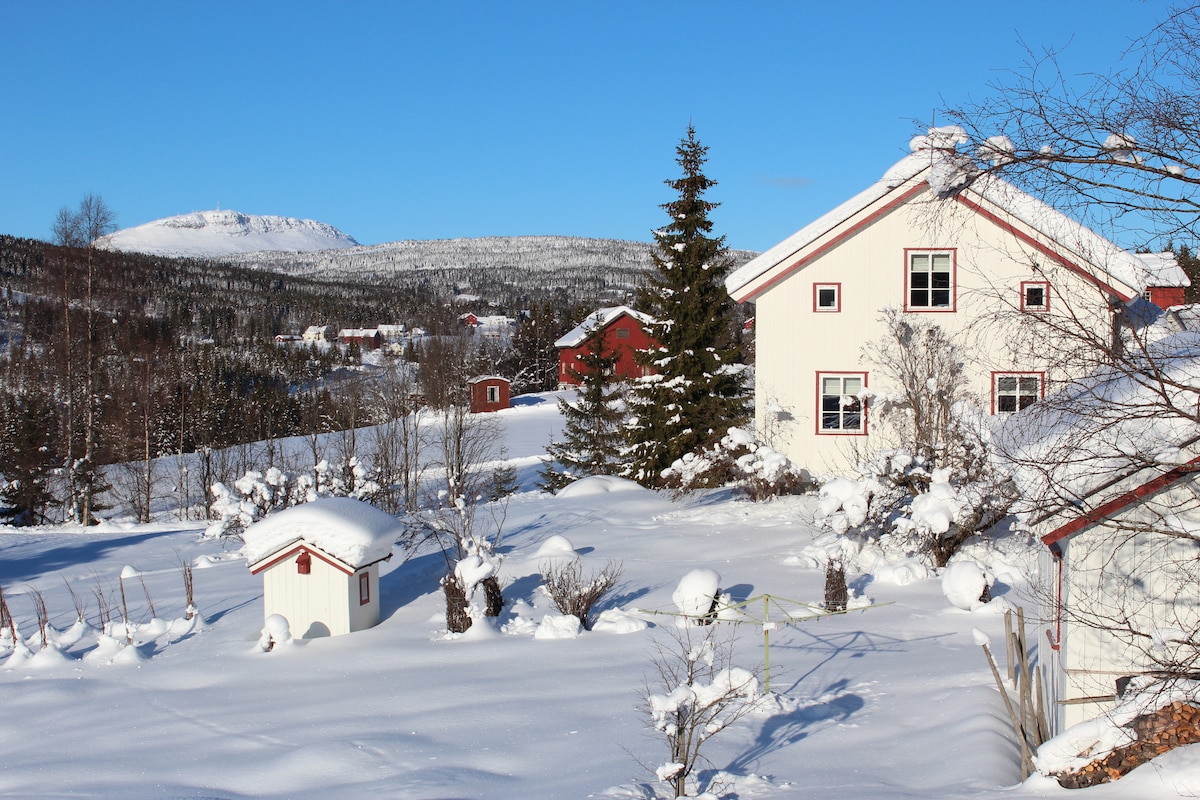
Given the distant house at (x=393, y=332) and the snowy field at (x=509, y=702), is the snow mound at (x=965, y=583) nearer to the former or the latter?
the snowy field at (x=509, y=702)

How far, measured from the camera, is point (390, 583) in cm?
1705

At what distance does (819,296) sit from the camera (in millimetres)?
21469

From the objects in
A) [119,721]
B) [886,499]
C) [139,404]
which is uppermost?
[139,404]

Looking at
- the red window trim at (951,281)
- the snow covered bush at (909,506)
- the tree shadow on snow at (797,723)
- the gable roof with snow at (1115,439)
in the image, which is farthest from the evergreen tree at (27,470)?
the gable roof with snow at (1115,439)

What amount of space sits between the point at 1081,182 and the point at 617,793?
6089 mm

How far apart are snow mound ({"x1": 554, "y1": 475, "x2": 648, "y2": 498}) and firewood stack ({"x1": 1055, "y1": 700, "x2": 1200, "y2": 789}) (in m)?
17.3

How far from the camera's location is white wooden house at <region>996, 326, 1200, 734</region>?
639 centimetres

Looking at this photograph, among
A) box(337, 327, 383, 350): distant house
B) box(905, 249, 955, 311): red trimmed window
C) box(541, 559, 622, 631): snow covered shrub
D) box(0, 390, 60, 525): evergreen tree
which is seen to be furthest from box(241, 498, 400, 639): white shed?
box(337, 327, 383, 350): distant house

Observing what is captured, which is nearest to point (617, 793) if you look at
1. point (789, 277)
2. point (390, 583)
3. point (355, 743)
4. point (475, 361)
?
point (355, 743)

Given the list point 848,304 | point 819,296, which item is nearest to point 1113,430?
point 848,304

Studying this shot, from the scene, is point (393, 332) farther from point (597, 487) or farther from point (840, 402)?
point (840, 402)

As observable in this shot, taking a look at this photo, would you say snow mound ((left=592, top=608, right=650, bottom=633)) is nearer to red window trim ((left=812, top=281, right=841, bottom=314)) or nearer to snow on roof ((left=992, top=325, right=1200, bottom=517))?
snow on roof ((left=992, top=325, right=1200, bottom=517))

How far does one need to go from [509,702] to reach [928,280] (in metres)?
15.0

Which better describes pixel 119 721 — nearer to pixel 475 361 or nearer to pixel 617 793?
pixel 617 793
